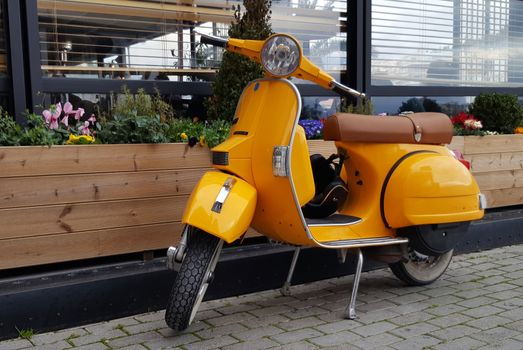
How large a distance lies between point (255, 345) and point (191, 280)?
53 centimetres

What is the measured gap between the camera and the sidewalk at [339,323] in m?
3.09

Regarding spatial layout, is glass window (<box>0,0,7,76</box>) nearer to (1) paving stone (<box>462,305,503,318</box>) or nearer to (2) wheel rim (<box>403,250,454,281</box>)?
(2) wheel rim (<box>403,250,454,281</box>)

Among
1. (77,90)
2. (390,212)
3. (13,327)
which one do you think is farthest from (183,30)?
(13,327)

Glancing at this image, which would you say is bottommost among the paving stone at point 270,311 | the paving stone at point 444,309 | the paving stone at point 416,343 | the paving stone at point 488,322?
the paving stone at point 444,309

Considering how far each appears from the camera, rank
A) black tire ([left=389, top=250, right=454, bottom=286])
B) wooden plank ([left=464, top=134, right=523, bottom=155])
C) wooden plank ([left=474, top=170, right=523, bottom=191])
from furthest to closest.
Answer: wooden plank ([left=474, top=170, right=523, bottom=191]) → wooden plank ([left=464, top=134, right=523, bottom=155]) → black tire ([left=389, top=250, right=454, bottom=286])

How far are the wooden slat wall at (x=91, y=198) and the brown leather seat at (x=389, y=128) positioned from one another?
920mm

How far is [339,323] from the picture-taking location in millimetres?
3400

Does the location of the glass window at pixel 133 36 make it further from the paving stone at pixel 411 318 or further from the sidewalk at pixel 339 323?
the paving stone at pixel 411 318

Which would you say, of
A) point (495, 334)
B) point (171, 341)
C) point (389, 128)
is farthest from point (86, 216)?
point (495, 334)

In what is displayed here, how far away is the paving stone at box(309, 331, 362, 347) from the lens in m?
3.09

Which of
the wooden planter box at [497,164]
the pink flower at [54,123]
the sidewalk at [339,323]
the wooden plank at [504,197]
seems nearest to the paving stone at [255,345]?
the sidewalk at [339,323]

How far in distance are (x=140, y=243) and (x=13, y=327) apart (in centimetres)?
88

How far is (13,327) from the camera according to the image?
3.17 meters

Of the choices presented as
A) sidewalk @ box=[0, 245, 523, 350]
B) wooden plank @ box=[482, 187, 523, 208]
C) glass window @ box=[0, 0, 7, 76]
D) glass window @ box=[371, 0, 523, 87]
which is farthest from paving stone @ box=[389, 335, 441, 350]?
glass window @ box=[371, 0, 523, 87]
